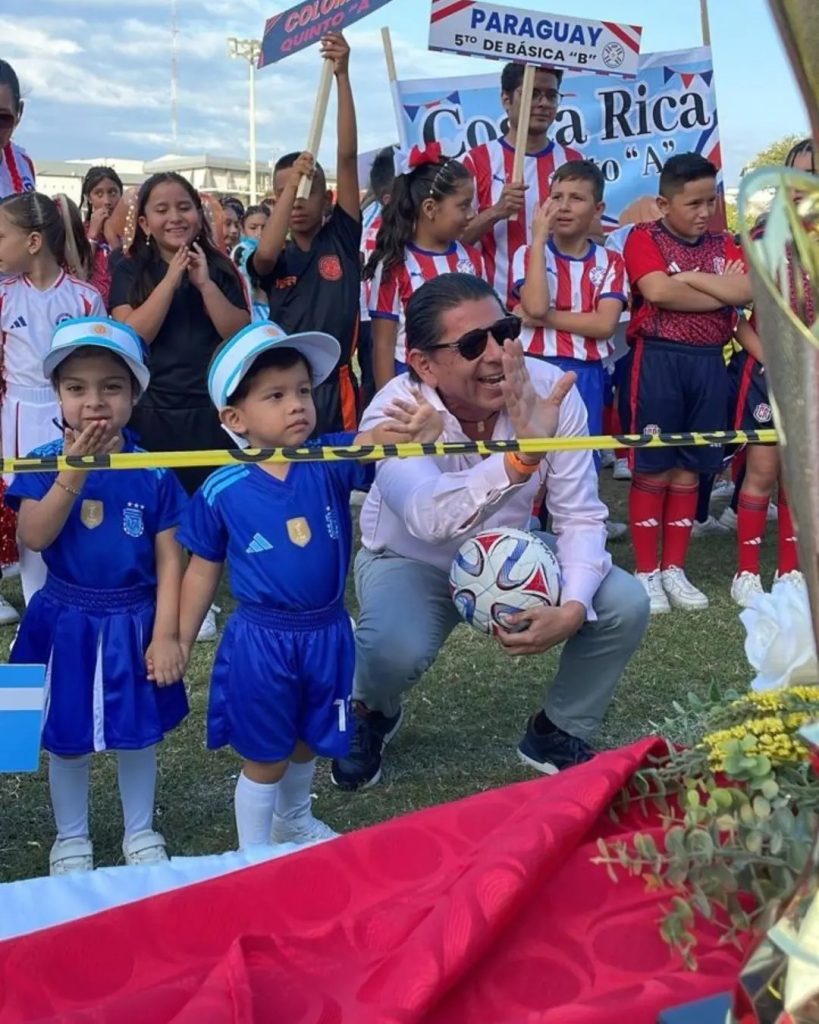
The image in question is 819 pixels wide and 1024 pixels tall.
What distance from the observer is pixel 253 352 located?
2457 mm

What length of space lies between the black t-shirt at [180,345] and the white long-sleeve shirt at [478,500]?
1220 millimetres

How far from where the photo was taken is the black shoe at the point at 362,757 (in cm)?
316

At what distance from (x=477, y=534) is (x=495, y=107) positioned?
164 inches

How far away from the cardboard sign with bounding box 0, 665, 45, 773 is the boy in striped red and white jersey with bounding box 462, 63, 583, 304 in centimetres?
343

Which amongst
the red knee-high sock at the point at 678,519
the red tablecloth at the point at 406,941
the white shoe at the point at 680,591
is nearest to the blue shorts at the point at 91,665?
the red tablecloth at the point at 406,941

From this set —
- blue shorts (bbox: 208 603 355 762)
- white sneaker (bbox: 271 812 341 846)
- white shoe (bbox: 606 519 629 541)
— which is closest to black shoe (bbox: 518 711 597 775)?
white sneaker (bbox: 271 812 341 846)

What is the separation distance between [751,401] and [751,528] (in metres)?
0.60

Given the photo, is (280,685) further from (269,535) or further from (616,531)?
(616,531)

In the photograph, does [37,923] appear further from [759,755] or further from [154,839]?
[759,755]

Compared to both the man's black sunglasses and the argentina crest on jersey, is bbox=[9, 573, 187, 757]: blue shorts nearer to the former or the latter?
the argentina crest on jersey

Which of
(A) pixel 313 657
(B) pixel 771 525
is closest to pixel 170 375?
(A) pixel 313 657

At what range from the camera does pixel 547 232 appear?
4.59 m

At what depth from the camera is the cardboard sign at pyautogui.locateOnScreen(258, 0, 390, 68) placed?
4320 millimetres

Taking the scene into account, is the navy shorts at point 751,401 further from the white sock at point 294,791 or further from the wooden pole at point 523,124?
the white sock at point 294,791
